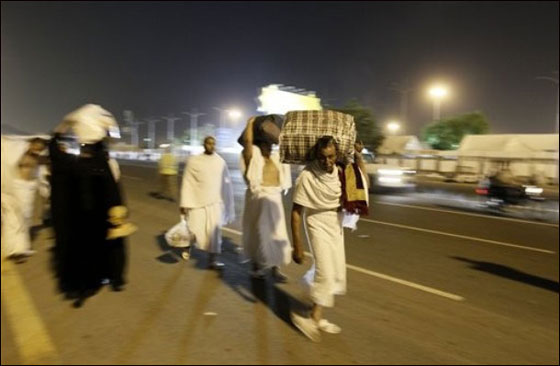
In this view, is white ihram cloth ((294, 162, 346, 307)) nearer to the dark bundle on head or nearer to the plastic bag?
the dark bundle on head

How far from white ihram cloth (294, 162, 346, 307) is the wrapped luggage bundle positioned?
1.42m

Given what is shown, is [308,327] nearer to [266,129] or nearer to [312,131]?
[312,131]

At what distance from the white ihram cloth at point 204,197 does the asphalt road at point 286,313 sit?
438 millimetres

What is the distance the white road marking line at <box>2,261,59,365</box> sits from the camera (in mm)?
4031

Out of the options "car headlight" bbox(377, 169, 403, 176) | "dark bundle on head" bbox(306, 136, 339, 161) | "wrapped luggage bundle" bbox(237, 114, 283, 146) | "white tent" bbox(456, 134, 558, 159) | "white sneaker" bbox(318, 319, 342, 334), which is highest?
"white tent" bbox(456, 134, 558, 159)

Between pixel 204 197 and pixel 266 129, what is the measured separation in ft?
4.87

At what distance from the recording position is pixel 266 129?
5.78 m

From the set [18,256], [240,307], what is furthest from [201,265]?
[18,256]

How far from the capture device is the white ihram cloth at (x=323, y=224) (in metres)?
4.31

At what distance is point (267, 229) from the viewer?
621 centimetres

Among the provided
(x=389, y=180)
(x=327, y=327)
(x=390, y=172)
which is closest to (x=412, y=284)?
(x=327, y=327)

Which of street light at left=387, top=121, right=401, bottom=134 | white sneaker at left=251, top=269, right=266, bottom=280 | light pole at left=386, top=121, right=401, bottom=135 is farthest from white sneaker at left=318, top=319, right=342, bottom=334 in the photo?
street light at left=387, top=121, right=401, bottom=134

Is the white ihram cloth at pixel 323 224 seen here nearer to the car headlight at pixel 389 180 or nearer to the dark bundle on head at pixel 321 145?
the dark bundle on head at pixel 321 145

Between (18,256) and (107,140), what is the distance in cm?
344
